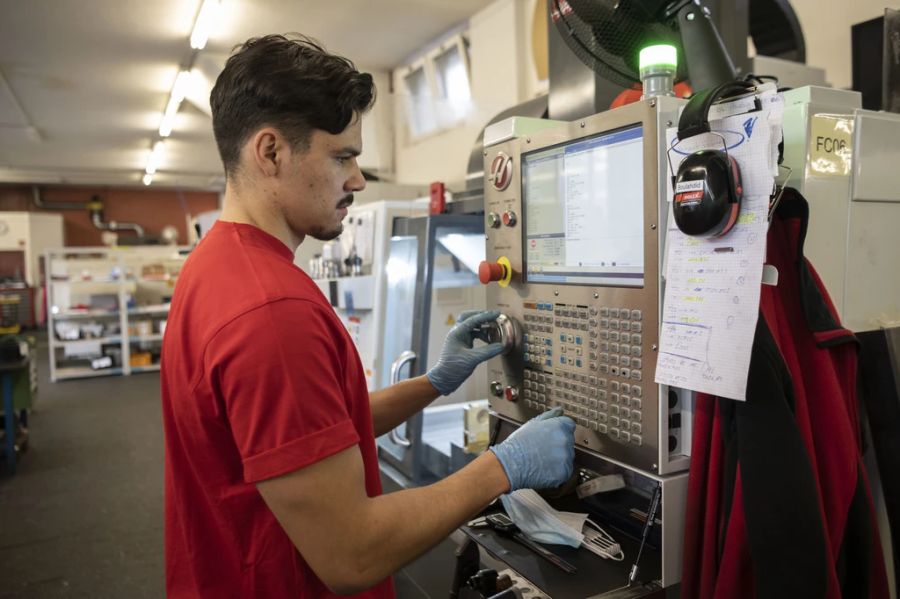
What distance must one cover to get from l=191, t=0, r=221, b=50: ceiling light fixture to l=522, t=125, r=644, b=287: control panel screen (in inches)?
185

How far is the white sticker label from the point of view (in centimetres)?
81

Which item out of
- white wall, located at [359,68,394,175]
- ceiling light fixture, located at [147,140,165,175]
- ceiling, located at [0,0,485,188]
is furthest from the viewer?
ceiling light fixture, located at [147,140,165,175]

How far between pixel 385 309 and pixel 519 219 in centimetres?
146

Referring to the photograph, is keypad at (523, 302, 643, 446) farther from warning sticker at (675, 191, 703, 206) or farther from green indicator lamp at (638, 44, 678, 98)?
green indicator lamp at (638, 44, 678, 98)

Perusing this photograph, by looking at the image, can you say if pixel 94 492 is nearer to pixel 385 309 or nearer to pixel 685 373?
pixel 385 309

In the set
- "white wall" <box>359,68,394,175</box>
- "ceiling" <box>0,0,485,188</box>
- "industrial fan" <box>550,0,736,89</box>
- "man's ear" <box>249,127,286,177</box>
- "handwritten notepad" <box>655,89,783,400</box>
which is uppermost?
"ceiling" <box>0,0,485,188</box>

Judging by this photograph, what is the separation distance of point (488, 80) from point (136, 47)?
3.44 metres

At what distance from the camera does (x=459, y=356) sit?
4.42ft

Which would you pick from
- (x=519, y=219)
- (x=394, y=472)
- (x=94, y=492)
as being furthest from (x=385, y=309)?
(x=94, y=492)

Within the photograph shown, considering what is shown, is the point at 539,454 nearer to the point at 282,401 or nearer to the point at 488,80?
the point at 282,401

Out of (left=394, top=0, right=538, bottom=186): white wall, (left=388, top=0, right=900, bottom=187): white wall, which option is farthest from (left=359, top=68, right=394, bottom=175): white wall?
(left=394, top=0, right=538, bottom=186): white wall

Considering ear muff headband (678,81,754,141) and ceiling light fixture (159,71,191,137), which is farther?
ceiling light fixture (159,71,191,137)

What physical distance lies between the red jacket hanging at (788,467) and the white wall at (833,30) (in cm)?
207

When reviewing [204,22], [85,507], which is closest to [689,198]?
[85,507]
